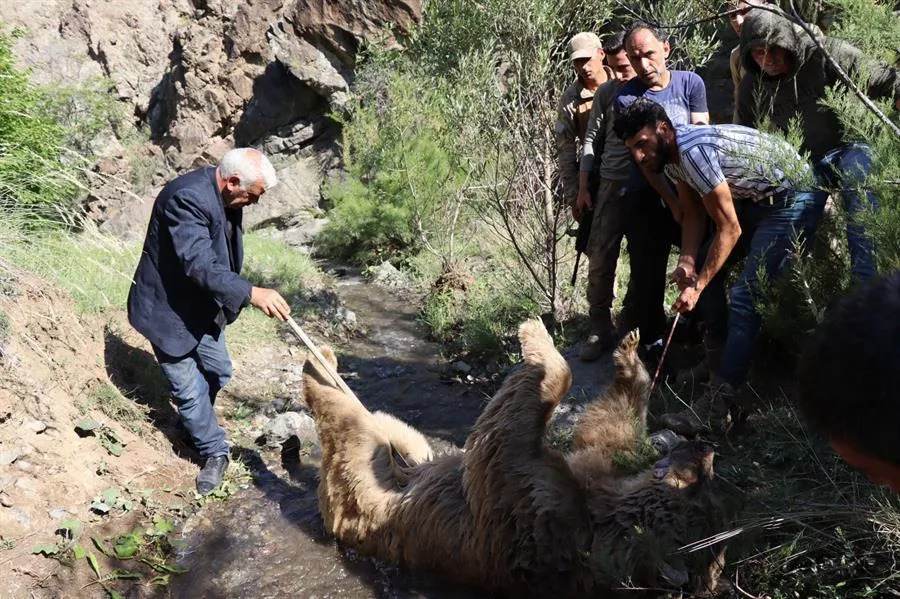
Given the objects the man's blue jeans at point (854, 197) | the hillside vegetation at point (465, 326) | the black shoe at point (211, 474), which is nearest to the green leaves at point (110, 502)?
the hillside vegetation at point (465, 326)

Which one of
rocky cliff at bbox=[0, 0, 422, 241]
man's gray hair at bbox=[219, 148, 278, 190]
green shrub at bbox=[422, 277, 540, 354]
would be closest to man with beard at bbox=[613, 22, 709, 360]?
green shrub at bbox=[422, 277, 540, 354]

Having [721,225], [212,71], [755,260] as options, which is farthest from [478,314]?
[212,71]

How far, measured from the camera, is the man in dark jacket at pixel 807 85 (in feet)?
12.8

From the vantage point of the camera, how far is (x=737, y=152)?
380cm

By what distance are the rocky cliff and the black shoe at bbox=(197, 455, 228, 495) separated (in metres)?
11.4

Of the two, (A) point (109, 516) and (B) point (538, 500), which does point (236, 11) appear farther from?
(B) point (538, 500)

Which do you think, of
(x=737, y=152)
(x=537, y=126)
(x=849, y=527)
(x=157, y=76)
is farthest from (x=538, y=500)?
(x=157, y=76)

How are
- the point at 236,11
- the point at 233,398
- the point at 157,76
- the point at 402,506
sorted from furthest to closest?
the point at 157,76
the point at 236,11
the point at 233,398
the point at 402,506

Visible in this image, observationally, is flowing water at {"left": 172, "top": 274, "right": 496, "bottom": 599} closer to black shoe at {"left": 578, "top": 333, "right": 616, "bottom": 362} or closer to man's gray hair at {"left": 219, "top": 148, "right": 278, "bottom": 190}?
black shoe at {"left": 578, "top": 333, "right": 616, "bottom": 362}

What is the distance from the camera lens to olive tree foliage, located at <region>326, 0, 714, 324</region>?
6734 millimetres

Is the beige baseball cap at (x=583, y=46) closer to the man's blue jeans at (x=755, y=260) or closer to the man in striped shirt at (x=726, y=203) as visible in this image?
the man in striped shirt at (x=726, y=203)

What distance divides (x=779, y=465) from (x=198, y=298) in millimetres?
4010

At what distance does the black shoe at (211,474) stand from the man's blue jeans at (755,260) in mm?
3641

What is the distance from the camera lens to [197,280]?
4.57 meters
